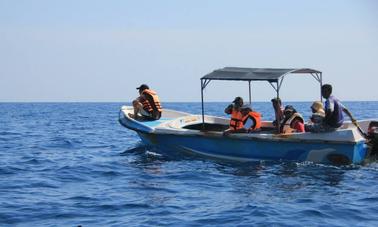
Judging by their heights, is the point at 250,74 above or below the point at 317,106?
above

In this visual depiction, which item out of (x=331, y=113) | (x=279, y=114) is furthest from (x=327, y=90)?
(x=279, y=114)

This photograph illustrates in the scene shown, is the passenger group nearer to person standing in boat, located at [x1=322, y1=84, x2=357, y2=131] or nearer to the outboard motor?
person standing in boat, located at [x1=322, y1=84, x2=357, y2=131]

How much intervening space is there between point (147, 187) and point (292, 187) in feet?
9.03

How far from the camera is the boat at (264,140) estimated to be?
47.4ft

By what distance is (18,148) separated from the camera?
2009 cm

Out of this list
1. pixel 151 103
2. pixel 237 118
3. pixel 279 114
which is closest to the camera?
pixel 279 114

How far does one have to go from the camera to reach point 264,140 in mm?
14953

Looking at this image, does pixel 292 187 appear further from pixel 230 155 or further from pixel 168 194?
pixel 230 155

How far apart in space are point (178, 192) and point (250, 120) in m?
4.79

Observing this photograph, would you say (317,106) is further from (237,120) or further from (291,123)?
(237,120)

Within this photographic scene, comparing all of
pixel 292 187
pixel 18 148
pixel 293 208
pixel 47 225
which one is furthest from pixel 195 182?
pixel 18 148

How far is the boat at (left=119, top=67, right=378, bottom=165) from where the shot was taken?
1444 centimetres

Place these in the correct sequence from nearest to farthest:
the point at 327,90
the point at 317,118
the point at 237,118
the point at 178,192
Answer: the point at 178,192 < the point at 327,90 < the point at 317,118 < the point at 237,118

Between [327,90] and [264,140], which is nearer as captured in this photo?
[327,90]
